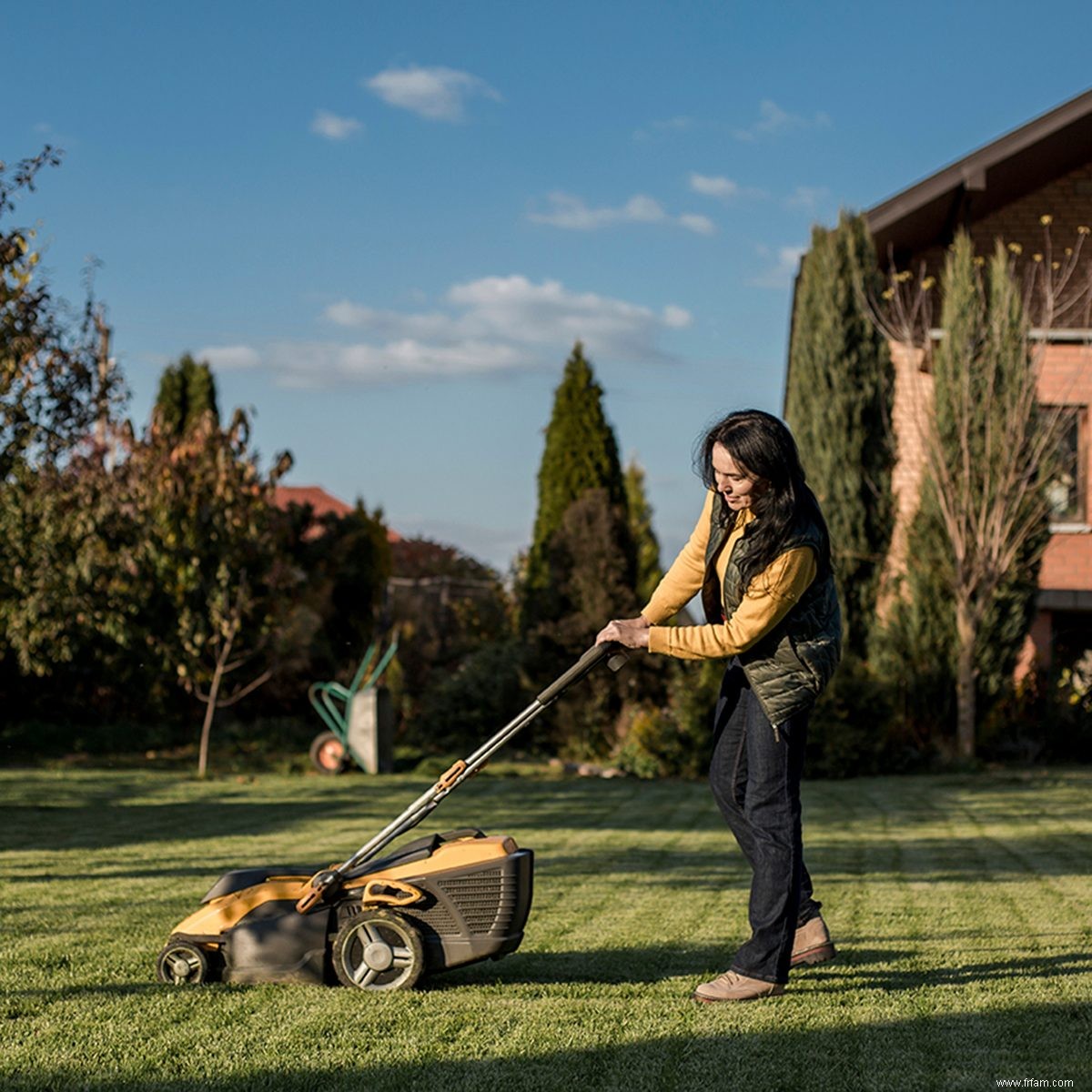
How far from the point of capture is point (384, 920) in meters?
4.67

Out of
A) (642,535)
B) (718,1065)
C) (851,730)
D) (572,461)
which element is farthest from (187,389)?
(718,1065)

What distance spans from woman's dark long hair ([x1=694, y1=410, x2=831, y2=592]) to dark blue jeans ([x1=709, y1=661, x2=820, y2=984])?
472mm

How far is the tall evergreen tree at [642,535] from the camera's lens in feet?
58.1

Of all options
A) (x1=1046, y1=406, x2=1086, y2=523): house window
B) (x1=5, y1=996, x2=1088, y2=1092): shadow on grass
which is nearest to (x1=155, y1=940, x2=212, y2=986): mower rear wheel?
(x1=5, y1=996, x2=1088, y2=1092): shadow on grass

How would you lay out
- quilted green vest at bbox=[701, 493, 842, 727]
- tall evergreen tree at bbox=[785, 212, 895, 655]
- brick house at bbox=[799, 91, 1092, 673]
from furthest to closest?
brick house at bbox=[799, 91, 1092, 673]
tall evergreen tree at bbox=[785, 212, 895, 655]
quilted green vest at bbox=[701, 493, 842, 727]

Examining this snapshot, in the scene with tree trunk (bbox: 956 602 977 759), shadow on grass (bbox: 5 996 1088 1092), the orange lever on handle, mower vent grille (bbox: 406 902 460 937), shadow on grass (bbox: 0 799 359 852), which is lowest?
shadow on grass (bbox: 0 799 359 852)

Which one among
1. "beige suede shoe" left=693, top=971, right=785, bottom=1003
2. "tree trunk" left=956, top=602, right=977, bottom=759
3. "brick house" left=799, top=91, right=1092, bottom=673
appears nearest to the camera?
"beige suede shoe" left=693, top=971, right=785, bottom=1003

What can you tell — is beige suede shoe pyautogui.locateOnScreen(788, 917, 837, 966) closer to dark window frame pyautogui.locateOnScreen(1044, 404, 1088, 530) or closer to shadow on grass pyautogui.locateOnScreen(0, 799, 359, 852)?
shadow on grass pyautogui.locateOnScreen(0, 799, 359, 852)

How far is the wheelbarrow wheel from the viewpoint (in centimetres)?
1514

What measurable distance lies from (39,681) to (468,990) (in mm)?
14701

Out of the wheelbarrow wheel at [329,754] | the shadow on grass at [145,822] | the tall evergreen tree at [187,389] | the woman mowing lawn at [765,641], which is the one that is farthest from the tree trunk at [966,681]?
the tall evergreen tree at [187,389]

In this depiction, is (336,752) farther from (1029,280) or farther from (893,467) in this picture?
(1029,280)

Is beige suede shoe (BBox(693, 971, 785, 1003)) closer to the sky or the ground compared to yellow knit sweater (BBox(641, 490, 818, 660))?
closer to the ground

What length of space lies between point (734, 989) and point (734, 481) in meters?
1.53
